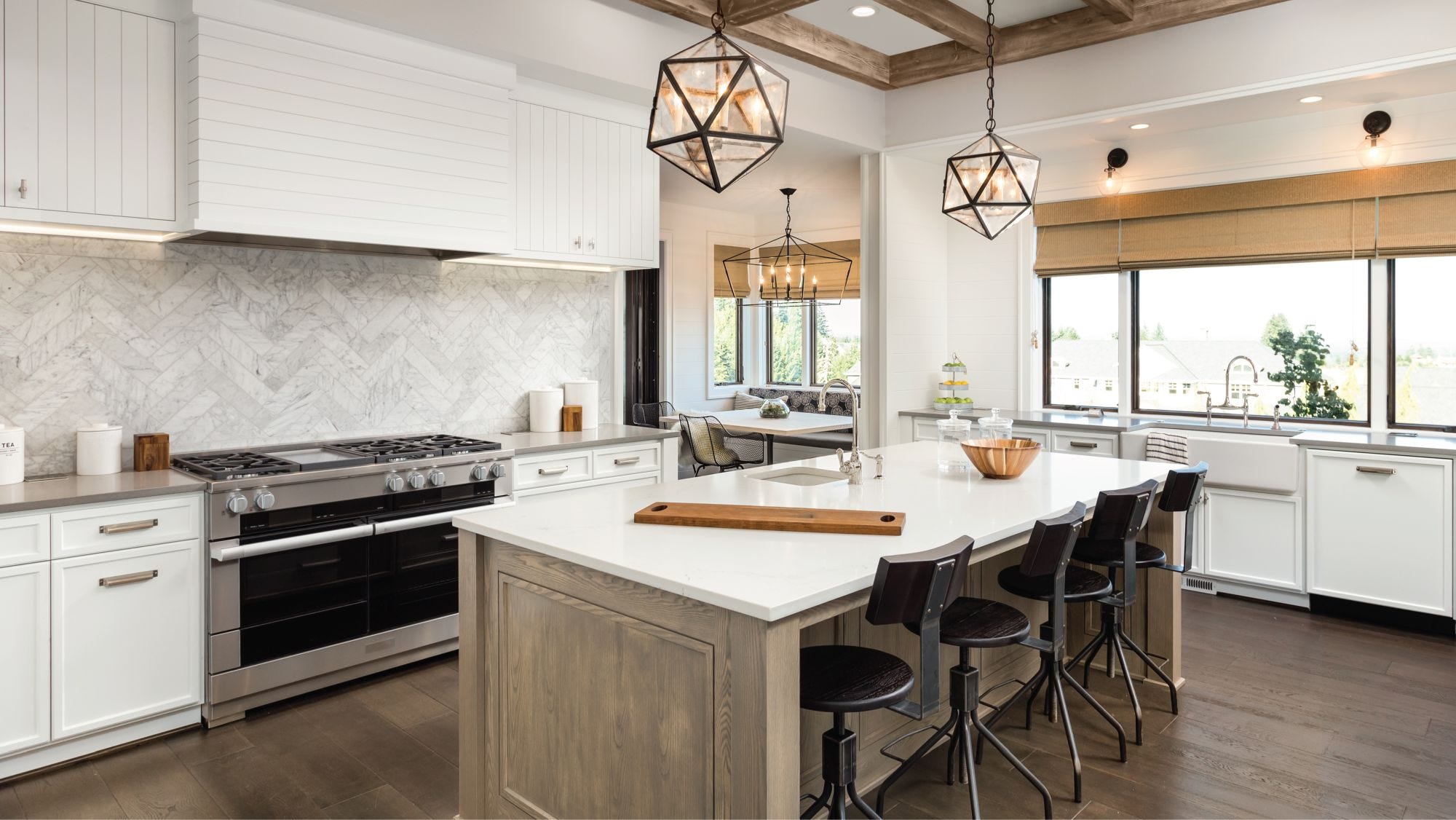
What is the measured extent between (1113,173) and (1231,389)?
5.06ft

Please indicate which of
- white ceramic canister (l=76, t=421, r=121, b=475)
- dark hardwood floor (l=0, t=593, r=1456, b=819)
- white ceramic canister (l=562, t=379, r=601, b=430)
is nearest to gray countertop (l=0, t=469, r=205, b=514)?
white ceramic canister (l=76, t=421, r=121, b=475)

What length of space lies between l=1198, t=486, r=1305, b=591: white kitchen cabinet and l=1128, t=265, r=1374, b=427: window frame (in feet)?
2.43

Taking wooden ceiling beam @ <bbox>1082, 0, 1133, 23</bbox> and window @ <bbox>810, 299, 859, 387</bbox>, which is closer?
wooden ceiling beam @ <bbox>1082, 0, 1133, 23</bbox>

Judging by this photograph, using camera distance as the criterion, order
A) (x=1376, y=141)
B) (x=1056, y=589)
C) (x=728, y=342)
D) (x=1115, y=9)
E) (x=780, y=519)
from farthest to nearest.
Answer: (x=728, y=342), (x=1376, y=141), (x=1115, y=9), (x=1056, y=589), (x=780, y=519)

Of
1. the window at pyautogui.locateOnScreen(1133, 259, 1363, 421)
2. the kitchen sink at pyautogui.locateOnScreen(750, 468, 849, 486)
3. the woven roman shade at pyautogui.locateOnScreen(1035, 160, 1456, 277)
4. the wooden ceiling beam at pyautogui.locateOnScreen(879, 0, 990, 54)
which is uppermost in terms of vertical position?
the wooden ceiling beam at pyautogui.locateOnScreen(879, 0, 990, 54)

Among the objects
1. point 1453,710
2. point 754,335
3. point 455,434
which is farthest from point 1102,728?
point 754,335

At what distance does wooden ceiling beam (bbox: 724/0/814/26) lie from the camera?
406cm

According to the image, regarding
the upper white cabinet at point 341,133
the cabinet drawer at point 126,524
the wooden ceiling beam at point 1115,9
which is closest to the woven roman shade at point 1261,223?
the wooden ceiling beam at point 1115,9

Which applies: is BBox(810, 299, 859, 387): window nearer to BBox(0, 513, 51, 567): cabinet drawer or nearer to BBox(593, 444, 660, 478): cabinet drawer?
BBox(593, 444, 660, 478): cabinet drawer

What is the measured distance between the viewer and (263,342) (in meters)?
3.77

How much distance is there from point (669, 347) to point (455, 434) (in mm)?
4193

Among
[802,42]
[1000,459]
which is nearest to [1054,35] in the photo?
[802,42]

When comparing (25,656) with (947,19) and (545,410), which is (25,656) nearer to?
(545,410)

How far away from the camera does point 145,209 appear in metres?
3.15
